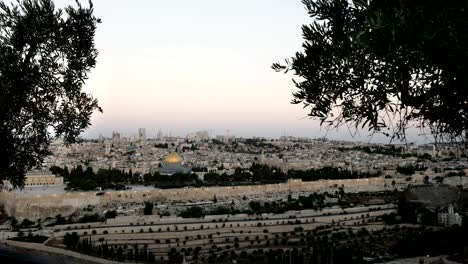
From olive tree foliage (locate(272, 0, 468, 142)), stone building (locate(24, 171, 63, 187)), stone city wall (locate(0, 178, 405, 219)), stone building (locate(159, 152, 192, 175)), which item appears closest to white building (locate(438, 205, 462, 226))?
stone city wall (locate(0, 178, 405, 219))

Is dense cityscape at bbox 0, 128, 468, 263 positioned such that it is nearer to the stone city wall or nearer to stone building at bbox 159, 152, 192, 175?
the stone city wall

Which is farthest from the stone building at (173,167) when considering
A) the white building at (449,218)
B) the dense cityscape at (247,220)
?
the white building at (449,218)

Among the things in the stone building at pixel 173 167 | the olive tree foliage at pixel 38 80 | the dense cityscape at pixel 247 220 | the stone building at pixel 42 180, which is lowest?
the dense cityscape at pixel 247 220

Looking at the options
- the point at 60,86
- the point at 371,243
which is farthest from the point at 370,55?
the point at 371,243

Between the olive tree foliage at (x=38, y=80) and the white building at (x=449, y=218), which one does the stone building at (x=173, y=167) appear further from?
the olive tree foliage at (x=38, y=80)

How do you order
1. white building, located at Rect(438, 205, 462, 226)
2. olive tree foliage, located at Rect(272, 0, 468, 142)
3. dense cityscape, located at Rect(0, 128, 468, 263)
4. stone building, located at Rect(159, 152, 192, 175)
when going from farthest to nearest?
stone building, located at Rect(159, 152, 192, 175), white building, located at Rect(438, 205, 462, 226), dense cityscape, located at Rect(0, 128, 468, 263), olive tree foliage, located at Rect(272, 0, 468, 142)
